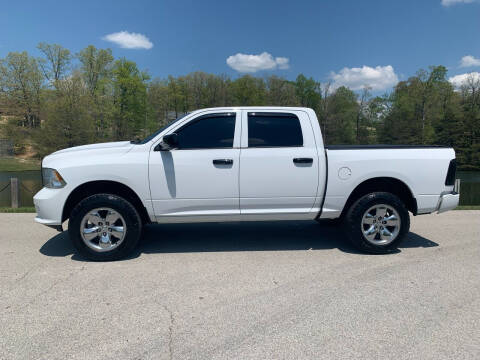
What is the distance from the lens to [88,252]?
4383 millimetres

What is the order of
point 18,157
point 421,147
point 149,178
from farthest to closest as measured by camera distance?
point 18,157, point 421,147, point 149,178

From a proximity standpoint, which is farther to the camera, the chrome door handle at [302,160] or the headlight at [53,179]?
the chrome door handle at [302,160]

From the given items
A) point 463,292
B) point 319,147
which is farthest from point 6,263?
point 463,292

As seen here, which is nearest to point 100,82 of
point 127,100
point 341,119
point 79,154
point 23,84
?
point 127,100

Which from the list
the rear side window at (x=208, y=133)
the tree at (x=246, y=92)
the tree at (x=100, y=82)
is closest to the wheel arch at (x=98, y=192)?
the rear side window at (x=208, y=133)

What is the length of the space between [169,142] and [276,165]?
4.67 feet

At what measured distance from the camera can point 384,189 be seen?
4.91m

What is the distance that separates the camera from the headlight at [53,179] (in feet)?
14.0

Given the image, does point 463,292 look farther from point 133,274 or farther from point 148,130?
point 148,130

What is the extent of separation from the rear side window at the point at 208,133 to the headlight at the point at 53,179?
1556 mm

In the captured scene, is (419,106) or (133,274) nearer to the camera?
(133,274)

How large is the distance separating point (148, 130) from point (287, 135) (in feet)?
164

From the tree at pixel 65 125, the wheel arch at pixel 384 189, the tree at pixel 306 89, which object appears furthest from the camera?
the tree at pixel 306 89

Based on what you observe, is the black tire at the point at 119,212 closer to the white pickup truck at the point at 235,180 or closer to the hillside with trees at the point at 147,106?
the white pickup truck at the point at 235,180
